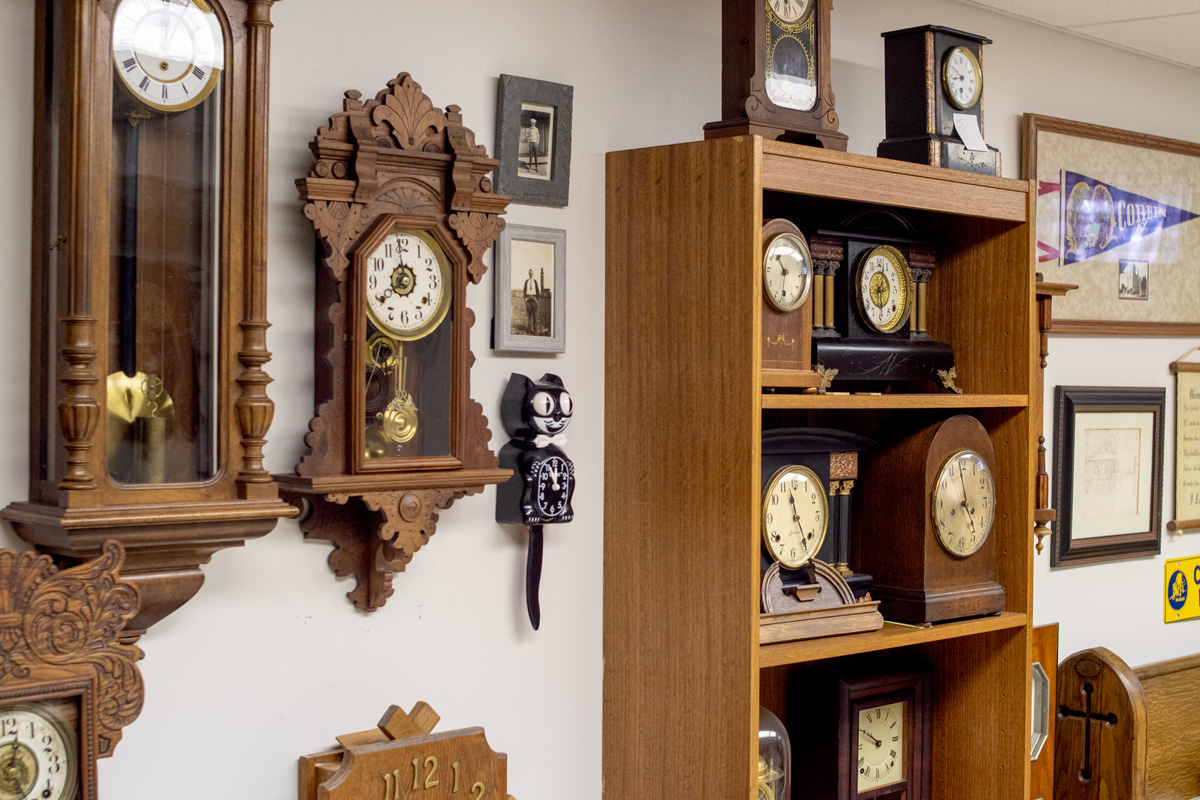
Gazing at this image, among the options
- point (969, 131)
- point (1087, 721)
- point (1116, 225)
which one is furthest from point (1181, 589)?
point (969, 131)

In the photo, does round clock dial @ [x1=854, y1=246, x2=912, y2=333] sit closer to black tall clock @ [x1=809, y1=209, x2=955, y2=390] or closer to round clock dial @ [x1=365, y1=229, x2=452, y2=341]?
black tall clock @ [x1=809, y1=209, x2=955, y2=390]

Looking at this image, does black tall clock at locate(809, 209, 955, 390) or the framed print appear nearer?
black tall clock at locate(809, 209, 955, 390)

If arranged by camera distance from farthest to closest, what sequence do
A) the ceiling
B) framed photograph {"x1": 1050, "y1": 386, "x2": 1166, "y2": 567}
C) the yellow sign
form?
the yellow sign
framed photograph {"x1": 1050, "y1": 386, "x2": 1166, "y2": 567}
the ceiling

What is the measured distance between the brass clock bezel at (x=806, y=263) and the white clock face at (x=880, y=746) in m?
0.93

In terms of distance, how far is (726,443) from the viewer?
7.27ft

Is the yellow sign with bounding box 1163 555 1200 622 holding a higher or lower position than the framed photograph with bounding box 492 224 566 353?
lower

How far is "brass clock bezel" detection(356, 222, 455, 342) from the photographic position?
6.34 feet

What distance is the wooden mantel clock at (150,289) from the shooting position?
159cm

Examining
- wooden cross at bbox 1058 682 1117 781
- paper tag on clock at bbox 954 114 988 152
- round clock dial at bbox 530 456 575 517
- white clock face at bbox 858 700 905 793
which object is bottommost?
→ wooden cross at bbox 1058 682 1117 781

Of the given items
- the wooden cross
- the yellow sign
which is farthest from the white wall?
the yellow sign

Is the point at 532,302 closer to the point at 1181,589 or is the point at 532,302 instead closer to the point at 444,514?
the point at 444,514

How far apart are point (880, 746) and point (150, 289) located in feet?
6.18

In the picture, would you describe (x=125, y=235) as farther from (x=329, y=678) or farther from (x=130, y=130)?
(x=329, y=678)

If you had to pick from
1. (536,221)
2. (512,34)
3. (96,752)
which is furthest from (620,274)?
(96,752)
